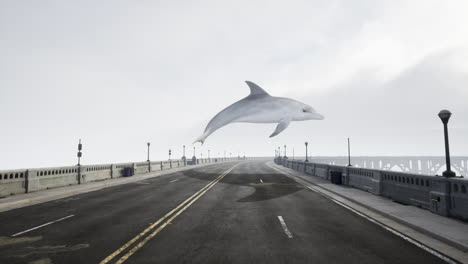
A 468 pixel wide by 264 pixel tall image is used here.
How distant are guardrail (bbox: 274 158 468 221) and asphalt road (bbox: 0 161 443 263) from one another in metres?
2.92

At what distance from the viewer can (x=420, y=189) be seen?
11078 millimetres

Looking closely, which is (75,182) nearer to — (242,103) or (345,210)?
(242,103)

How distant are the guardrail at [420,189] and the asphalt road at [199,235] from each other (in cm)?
292

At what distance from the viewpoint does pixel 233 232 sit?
8.04 meters

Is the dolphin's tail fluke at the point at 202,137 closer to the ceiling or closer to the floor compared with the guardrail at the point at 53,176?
closer to the ceiling

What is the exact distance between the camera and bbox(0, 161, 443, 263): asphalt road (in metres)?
6.11

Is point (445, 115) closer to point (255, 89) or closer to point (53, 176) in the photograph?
point (255, 89)

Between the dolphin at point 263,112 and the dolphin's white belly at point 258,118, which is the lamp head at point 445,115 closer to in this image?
the dolphin at point 263,112

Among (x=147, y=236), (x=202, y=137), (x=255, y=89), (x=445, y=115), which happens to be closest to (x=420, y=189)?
(x=445, y=115)

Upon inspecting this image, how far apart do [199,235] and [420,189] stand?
30.3 feet

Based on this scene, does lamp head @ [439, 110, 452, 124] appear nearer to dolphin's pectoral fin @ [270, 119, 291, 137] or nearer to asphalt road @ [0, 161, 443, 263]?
asphalt road @ [0, 161, 443, 263]

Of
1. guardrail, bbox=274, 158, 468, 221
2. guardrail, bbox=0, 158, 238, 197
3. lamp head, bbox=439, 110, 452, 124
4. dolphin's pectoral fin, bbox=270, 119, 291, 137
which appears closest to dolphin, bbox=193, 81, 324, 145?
dolphin's pectoral fin, bbox=270, 119, 291, 137

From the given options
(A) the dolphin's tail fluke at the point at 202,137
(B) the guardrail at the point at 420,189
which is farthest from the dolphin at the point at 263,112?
(B) the guardrail at the point at 420,189

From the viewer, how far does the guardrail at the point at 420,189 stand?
9.10 metres
